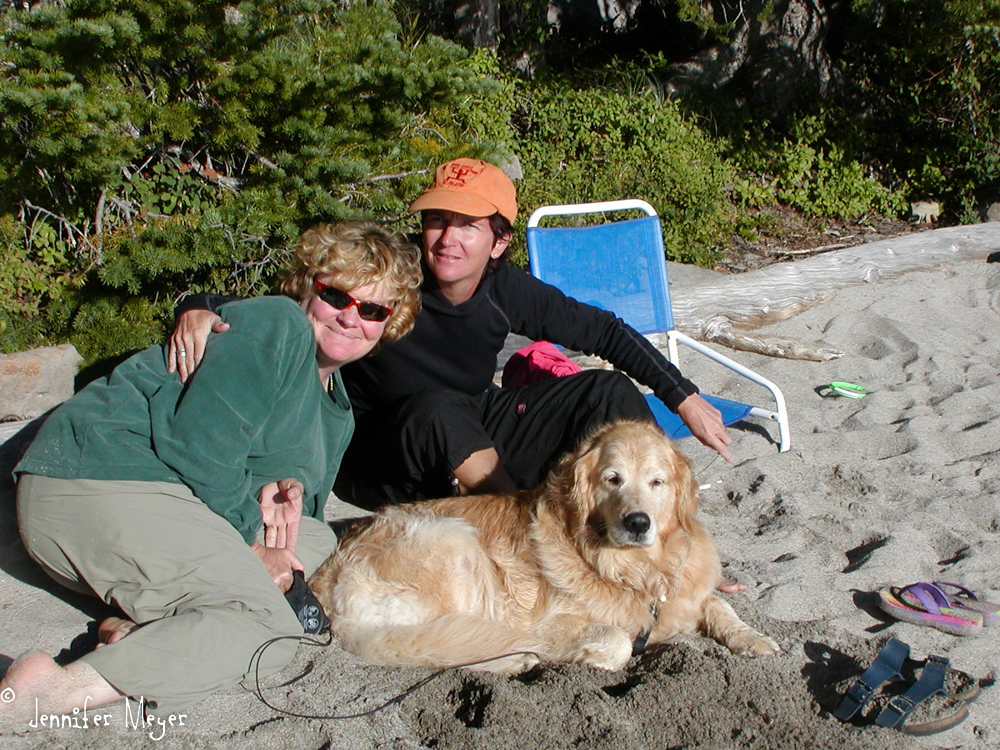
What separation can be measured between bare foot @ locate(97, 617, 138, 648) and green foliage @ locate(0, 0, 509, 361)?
243cm

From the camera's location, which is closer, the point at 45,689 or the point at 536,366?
the point at 45,689

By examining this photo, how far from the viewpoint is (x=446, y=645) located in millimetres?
2734

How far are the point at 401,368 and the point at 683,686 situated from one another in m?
1.77

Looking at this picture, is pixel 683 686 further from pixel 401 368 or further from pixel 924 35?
pixel 924 35

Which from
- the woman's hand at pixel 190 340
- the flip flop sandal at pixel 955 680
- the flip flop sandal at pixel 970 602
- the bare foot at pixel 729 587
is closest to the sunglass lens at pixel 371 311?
the woman's hand at pixel 190 340

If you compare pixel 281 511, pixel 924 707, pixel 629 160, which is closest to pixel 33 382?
pixel 281 511

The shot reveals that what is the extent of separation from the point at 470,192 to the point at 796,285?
15.1 ft

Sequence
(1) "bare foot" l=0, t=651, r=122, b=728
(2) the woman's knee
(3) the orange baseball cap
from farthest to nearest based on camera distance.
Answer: (2) the woman's knee < (3) the orange baseball cap < (1) "bare foot" l=0, t=651, r=122, b=728

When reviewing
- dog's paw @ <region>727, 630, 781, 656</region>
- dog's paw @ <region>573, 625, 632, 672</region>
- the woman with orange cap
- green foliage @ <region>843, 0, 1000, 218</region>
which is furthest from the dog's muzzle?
green foliage @ <region>843, 0, 1000, 218</region>

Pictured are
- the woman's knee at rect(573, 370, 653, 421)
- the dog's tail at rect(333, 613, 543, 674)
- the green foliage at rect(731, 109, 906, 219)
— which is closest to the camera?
the dog's tail at rect(333, 613, 543, 674)

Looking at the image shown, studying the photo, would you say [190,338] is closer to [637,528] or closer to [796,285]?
[637,528]

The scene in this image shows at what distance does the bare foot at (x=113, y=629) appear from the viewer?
247 cm

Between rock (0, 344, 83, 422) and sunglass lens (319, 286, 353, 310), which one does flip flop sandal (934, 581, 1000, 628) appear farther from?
rock (0, 344, 83, 422)

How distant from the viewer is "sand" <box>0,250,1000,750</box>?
7.55 feet
